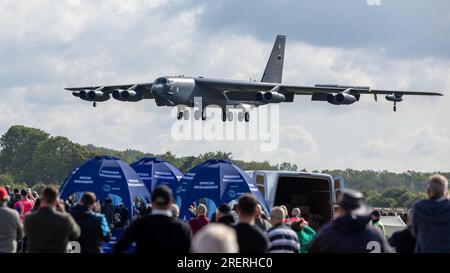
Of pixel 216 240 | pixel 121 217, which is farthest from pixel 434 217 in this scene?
pixel 121 217

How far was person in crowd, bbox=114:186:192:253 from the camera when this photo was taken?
973cm

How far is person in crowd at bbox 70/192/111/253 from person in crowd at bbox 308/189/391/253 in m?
3.75

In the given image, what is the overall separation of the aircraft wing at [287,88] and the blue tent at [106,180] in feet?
108

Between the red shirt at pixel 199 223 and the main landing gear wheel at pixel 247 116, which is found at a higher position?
the main landing gear wheel at pixel 247 116

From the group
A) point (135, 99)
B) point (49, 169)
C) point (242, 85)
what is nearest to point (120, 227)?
point (135, 99)

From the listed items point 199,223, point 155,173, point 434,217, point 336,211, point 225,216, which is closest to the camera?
point 434,217

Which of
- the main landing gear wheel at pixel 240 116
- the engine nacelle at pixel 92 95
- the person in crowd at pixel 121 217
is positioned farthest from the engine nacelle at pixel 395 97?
the person in crowd at pixel 121 217

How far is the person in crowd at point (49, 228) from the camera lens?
415 inches

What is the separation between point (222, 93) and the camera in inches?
2347

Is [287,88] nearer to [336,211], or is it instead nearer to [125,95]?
[125,95]

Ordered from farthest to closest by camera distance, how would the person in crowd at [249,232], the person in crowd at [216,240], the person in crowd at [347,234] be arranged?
1. the person in crowd at [249,232]
2. the person in crowd at [347,234]
3. the person in crowd at [216,240]

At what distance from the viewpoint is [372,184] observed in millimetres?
84062

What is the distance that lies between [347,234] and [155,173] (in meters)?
17.7

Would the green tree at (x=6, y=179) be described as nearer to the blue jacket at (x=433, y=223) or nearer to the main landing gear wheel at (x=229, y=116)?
the main landing gear wheel at (x=229, y=116)
